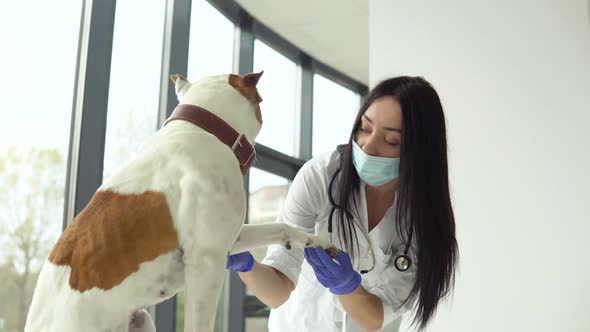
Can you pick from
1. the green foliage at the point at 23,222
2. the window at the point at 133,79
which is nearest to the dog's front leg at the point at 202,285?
the green foliage at the point at 23,222

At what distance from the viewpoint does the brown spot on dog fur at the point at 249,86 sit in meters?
1.00

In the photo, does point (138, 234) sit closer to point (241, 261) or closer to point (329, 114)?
point (241, 261)

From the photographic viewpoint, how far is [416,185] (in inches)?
59.9

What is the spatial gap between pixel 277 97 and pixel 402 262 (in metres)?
3.09

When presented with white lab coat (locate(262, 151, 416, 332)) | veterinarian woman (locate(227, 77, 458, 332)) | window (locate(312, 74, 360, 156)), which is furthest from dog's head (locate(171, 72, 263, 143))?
window (locate(312, 74, 360, 156))

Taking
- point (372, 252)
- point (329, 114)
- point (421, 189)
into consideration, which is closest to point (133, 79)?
point (372, 252)

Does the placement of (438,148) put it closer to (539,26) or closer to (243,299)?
(539,26)

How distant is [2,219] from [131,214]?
63.6 inches

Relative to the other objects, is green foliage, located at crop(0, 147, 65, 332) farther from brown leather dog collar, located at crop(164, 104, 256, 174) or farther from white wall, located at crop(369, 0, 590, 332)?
white wall, located at crop(369, 0, 590, 332)

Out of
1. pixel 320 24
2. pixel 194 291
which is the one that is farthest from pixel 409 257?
pixel 320 24

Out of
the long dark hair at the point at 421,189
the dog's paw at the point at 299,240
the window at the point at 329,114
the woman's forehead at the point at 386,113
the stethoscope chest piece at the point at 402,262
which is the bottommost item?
the stethoscope chest piece at the point at 402,262

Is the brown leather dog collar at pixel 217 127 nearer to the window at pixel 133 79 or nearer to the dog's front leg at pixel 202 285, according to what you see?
the dog's front leg at pixel 202 285

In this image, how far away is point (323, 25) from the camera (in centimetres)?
439

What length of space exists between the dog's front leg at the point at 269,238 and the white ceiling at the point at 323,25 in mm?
3131
